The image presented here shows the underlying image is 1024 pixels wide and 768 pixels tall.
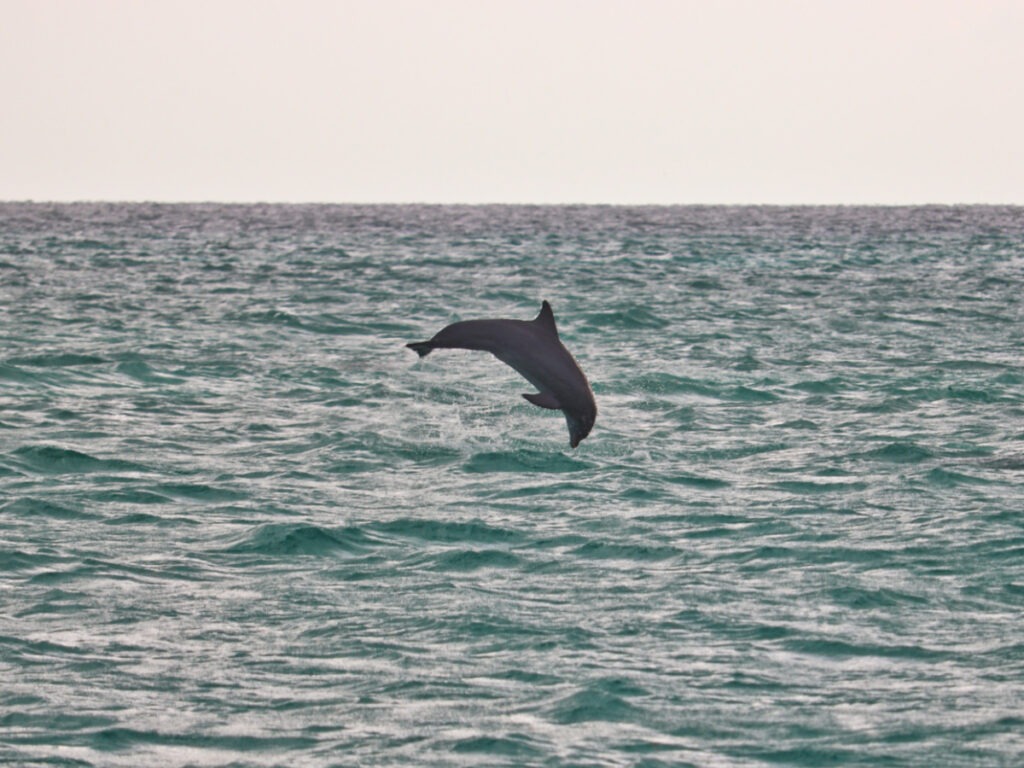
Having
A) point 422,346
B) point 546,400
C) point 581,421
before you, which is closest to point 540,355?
point 546,400

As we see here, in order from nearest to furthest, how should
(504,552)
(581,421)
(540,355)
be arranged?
(581,421) < (540,355) < (504,552)

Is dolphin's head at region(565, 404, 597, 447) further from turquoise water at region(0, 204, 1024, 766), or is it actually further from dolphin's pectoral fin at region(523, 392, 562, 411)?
turquoise water at region(0, 204, 1024, 766)

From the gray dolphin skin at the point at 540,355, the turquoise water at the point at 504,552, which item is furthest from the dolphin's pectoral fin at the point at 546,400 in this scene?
the turquoise water at the point at 504,552

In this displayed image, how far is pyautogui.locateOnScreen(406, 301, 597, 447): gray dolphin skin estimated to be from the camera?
12.1 metres

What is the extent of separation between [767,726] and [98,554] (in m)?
5.92

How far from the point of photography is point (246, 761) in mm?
8008

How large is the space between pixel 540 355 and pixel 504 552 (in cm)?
154

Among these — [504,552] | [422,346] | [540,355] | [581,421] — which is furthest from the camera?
[504,552]

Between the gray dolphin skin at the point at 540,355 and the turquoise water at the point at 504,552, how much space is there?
3.68 feet

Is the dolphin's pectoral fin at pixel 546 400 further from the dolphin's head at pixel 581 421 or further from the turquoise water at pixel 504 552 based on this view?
the turquoise water at pixel 504 552

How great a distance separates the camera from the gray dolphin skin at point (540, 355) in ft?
39.7

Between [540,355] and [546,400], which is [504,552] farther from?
[540,355]

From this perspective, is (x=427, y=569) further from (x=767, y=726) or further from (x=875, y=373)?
(x=875, y=373)

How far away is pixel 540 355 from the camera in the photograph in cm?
1239
